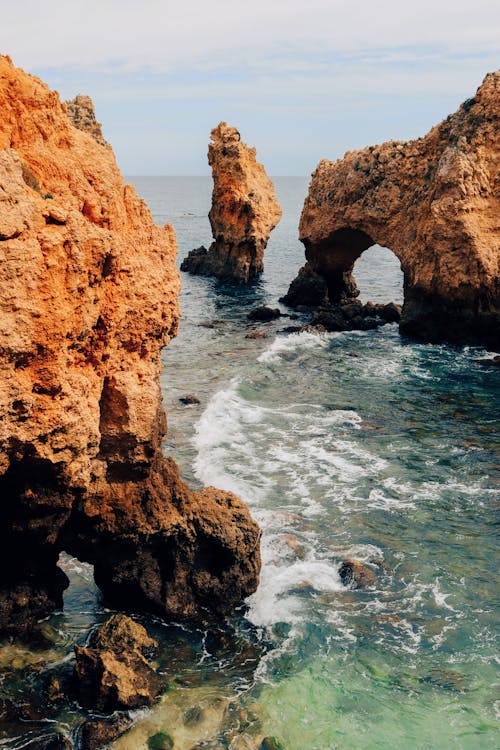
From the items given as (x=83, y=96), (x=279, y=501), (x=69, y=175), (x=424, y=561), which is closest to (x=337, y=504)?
(x=279, y=501)

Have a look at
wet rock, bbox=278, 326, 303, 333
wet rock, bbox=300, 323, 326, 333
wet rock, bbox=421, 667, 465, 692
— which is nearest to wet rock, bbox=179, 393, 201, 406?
wet rock, bbox=300, 323, 326, 333

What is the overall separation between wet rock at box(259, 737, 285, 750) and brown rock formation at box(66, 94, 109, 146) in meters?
26.4

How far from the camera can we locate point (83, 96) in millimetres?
34344

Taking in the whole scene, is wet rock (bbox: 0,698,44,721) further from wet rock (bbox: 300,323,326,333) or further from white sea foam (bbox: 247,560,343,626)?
wet rock (bbox: 300,323,326,333)

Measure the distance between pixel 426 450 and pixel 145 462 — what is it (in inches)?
555

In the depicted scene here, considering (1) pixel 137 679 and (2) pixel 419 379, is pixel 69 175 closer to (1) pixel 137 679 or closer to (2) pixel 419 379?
(1) pixel 137 679

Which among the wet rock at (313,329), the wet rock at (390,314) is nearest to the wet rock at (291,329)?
the wet rock at (313,329)

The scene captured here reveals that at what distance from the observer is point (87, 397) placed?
12.0 meters

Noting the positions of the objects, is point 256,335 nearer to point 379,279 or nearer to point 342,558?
point 342,558

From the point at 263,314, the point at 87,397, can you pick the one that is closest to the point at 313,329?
the point at 263,314

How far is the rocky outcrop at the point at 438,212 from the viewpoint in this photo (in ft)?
121

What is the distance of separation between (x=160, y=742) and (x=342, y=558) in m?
7.46

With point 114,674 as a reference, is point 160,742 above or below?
below

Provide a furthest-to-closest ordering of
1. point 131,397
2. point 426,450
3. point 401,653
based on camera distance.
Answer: point 426,450 → point 401,653 → point 131,397
